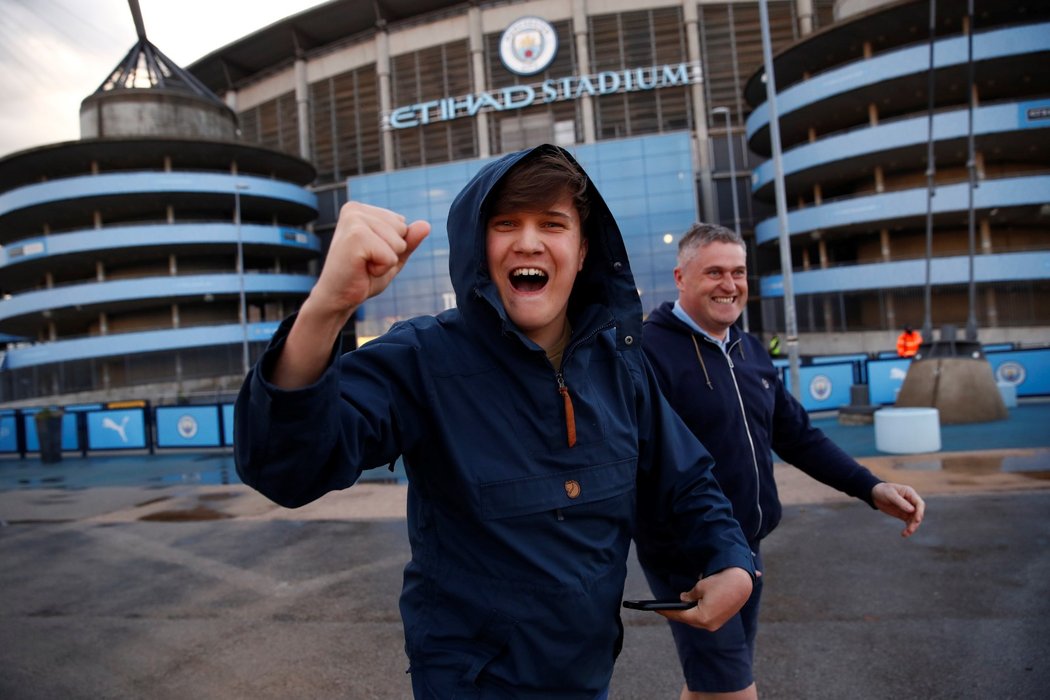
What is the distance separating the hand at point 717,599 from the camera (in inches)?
65.4

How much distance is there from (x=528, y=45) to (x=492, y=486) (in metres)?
46.7

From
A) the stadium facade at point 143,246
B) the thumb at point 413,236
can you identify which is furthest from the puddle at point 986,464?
the stadium facade at point 143,246

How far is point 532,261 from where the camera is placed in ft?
5.57

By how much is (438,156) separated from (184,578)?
43310 millimetres

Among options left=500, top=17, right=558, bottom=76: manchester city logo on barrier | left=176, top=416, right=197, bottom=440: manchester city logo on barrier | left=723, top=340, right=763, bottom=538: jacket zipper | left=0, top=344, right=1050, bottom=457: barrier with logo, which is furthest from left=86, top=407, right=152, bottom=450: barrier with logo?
left=500, top=17, right=558, bottom=76: manchester city logo on barrier

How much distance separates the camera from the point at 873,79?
33.6 metres

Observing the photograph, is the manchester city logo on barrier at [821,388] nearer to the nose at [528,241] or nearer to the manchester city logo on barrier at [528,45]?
the nose at [528,241]

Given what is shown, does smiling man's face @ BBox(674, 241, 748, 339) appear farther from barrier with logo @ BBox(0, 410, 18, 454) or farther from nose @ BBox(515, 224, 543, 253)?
barrier with logo @ BBox(0, 410, 18, 454)

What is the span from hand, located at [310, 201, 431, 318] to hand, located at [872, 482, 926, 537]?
227 centimetres

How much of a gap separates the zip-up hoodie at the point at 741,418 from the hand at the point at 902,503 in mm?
100

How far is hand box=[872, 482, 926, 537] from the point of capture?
2543 millimetres

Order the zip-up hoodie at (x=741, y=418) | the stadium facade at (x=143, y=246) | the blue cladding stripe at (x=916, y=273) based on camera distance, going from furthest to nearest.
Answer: the stadium facade at (x=143, y=246) → the blue cladding stripe at (x=916, y=273) → the zip-up hoodie at (x=741, y=418)

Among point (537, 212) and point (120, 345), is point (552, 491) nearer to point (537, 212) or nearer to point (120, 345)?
point (537, 212)

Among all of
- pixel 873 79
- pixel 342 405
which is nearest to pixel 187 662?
pixel 342 405
